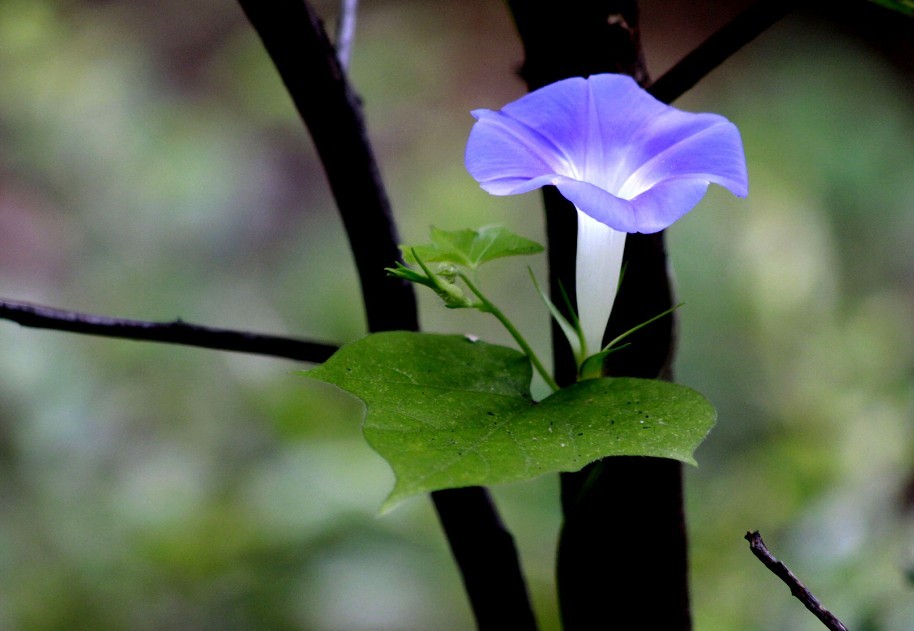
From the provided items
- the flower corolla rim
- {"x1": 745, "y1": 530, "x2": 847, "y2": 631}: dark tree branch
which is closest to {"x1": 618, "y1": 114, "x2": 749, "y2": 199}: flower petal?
the flower corolla rim

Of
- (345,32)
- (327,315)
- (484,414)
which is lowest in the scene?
(327,315)

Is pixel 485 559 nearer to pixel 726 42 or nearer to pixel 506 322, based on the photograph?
pixel 506 322

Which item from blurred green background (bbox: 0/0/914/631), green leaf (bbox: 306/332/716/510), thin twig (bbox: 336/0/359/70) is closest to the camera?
green leaf (bbox: 306/332/716/510)

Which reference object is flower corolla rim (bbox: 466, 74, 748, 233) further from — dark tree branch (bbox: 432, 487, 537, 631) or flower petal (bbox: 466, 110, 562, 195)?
dark tree branch (bbox: 432, 487, 537, 631)

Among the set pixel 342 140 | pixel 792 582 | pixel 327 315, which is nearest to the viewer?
pixel 792 582

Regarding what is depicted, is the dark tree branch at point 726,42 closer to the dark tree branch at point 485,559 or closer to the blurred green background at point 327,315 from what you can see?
the dark tree branch at point 485,559

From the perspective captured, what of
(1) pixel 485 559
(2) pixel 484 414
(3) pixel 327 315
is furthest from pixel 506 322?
(3) pixel 327 315
